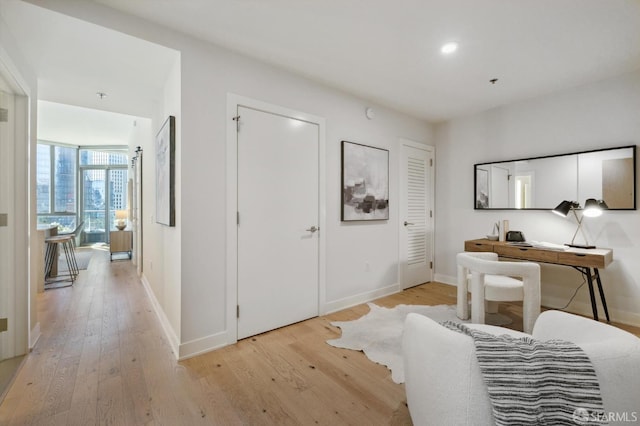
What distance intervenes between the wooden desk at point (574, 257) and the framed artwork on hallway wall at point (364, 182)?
138 centimetres

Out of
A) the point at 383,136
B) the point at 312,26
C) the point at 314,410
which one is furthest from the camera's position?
the point at 383,136

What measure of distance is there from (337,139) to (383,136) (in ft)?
2.71

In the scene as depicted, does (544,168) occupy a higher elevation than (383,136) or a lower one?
lower

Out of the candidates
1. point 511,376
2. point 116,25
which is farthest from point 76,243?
point 511,376

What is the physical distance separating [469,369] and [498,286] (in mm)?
1872

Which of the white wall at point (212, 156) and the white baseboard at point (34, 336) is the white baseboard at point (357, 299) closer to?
the white wall at point (212, 156)

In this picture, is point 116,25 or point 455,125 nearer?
point 116,25

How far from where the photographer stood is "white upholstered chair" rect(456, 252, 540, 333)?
2.33 meters

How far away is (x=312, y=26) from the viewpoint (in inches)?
81.7

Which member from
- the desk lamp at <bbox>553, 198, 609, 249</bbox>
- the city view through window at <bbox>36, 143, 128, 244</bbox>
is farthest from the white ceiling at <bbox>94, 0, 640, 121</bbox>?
→ the city view through window at <bbox>36, 143, 128, 244</bbox>

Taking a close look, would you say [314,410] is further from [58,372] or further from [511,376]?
[58,372]

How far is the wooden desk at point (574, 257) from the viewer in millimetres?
2547

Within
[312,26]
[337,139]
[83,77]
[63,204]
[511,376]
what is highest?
[312,26]

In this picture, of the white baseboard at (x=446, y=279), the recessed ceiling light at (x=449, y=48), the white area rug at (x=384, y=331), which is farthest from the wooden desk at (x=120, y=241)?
the recessed ceiling light at (x=449, y=48)
